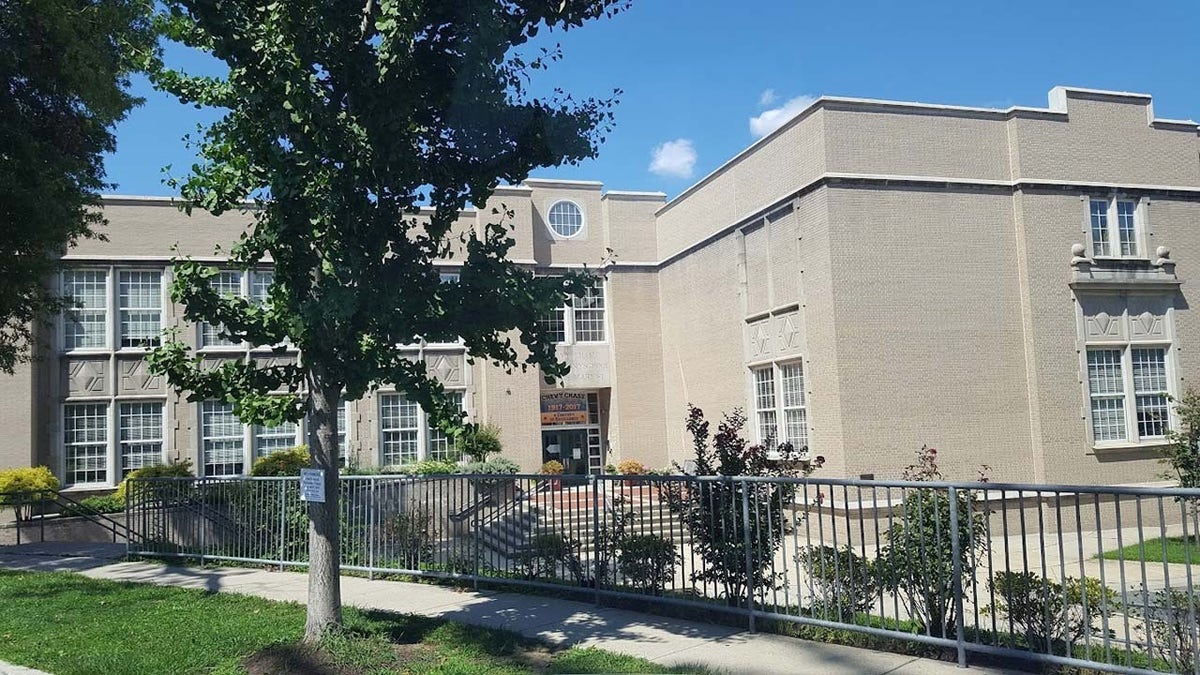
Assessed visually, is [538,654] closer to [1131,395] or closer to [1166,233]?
[1131,395]

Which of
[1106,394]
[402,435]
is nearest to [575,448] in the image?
[402,435]

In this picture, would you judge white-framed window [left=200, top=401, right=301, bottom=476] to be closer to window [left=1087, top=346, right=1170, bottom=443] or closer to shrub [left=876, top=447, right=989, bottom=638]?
window [left=1087, top=346, right=1170, bottom=443]

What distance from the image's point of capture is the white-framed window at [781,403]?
70.4ft

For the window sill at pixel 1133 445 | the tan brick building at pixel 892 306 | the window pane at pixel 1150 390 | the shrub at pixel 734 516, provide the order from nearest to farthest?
1. the shrub at pixel 734 516
2. the tan brick building at pixel 892 306
3. the window sill at pixel 1133 445
4. the window pane at pixel 1150 390

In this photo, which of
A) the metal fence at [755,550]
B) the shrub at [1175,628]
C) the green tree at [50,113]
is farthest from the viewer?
the green tree at [50,113]

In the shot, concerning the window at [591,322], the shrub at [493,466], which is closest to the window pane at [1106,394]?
the window at [591,322]

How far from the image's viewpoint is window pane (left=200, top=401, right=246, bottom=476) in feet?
85.6

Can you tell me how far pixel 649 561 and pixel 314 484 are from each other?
11.8 feet

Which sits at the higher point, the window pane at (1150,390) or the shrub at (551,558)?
the window pane at (1150,390)

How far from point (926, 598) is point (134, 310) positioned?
81.0ft

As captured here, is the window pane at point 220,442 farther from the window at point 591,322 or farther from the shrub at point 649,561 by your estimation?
the shrub at point 649,561

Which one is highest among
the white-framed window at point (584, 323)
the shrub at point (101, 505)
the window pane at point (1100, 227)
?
the window pane at point (1100, 227)

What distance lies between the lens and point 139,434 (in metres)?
25.6

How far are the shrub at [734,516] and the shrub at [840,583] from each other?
45 cm
